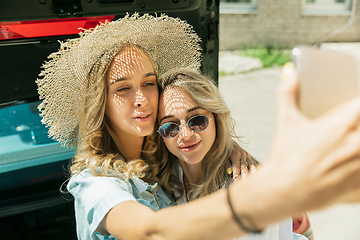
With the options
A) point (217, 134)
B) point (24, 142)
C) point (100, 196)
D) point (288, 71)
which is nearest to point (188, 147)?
point (217, 134)

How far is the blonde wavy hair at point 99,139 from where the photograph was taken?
156 centimetres

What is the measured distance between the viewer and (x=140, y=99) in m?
1.53

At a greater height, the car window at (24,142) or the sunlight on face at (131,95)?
the sunlight on face at (131,95)

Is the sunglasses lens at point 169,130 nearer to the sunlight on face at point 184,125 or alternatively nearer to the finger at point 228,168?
the sunlight on face at point 184,125

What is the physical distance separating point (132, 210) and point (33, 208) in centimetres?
106

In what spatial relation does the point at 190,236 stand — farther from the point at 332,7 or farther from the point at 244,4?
the point at 332,7

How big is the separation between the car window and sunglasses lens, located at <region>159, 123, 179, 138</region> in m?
0.85

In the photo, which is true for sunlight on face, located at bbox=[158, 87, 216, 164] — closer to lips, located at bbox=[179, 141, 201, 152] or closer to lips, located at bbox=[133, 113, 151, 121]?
lips, located at bbox=[179, 141, 201, 152]

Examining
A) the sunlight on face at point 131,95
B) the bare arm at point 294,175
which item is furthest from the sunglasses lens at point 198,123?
the bare arm at point 294,175

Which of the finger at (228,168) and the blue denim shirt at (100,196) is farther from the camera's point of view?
the finger at (228,168)

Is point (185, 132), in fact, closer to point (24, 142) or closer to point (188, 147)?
point (188, 147)

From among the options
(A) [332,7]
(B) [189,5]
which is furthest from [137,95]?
(A) [332,7]

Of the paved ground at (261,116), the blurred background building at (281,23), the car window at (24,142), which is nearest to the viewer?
the car window at (24,142)

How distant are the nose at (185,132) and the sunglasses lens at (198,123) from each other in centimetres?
2
